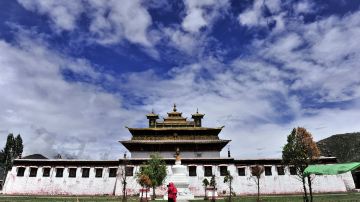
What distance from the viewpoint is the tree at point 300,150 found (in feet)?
71.6

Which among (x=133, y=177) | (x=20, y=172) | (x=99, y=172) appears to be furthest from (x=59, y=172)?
(x=133, y=177)

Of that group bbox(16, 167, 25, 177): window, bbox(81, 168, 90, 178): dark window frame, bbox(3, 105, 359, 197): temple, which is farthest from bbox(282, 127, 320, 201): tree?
bbox(16, 167, 25, 177): window

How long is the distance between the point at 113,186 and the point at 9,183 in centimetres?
1470

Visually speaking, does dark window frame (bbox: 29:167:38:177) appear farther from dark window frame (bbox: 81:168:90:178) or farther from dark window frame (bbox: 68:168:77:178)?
dark window frame (bbox: 81:168:90:178)

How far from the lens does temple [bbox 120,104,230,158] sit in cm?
4981

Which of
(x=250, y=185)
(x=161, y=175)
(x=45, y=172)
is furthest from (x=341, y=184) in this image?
(x=45, y=172)

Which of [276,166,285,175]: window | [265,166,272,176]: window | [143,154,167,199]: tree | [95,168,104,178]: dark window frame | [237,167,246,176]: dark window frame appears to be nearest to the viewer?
[143,154,167,199]: tree

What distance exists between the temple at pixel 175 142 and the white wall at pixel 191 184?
776 centimetres

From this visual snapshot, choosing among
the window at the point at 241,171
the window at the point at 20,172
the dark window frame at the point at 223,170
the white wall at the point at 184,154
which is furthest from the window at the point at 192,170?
the window at the point at 20,172

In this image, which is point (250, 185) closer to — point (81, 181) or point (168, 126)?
point (168, 126)

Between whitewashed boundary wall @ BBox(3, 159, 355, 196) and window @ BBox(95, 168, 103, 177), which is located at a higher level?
window @ BBox(95, 168, 103, 177)

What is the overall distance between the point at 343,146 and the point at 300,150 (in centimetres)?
11934

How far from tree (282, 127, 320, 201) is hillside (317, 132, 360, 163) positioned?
9855 cm

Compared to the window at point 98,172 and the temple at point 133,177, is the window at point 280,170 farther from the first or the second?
the window at point 98,172
